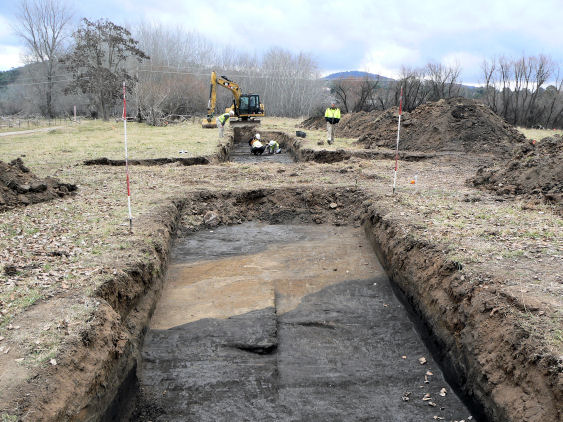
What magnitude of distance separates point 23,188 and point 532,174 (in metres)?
10.3

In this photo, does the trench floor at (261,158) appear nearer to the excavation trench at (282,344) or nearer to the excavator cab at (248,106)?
the excavator cab at (248,106)

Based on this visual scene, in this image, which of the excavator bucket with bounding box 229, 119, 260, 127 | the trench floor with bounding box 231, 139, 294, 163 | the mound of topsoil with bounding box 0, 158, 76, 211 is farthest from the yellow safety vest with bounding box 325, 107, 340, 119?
the excavator bucket with bounding box 229, 119, 260, 127

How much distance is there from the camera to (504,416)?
11.1 ft

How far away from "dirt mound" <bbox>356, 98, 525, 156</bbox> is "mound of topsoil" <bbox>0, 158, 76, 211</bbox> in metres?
12.8

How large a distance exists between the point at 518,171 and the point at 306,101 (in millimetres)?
47529

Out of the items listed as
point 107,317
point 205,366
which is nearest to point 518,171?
point 205,366

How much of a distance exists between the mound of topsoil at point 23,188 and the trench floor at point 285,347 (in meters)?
3.00

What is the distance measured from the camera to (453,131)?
17.0m

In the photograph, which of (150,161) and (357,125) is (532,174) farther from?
(357,125)

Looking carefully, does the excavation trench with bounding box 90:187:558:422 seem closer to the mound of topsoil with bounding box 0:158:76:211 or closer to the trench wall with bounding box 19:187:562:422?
the trench wall with bounding box 19:187:562:422

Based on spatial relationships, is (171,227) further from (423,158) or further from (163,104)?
(163,104)

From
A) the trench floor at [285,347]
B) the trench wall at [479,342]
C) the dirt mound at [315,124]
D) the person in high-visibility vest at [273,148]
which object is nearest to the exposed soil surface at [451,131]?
the person in high-visibility vest at [273,148]

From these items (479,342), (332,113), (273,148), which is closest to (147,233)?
(479,342)

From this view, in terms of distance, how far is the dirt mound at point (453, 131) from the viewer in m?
16.4
